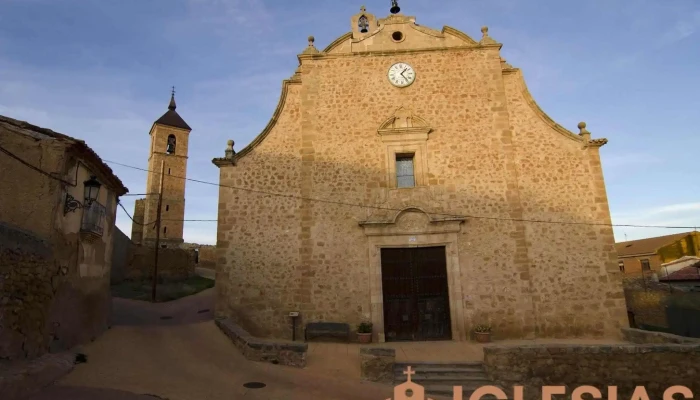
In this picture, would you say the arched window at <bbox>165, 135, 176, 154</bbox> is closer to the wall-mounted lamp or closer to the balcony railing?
the balcony railing

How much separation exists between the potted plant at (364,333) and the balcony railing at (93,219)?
23.4ft

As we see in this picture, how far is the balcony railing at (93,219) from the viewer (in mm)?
9070

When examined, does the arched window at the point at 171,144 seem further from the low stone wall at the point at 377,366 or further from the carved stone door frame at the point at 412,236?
the low stone wall at the point at 377,366

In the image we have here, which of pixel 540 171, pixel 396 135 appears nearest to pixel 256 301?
pixel 396 135

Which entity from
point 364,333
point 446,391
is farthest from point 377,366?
point 364,333

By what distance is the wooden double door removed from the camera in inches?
451

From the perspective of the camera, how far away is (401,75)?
13.4 m

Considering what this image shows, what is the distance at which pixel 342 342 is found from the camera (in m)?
11.0

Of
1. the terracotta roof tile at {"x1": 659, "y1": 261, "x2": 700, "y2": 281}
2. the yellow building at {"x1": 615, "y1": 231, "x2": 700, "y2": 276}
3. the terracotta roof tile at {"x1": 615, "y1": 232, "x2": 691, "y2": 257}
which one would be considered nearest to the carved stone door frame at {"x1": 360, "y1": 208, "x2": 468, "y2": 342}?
the terracotta roof tile at {"x1": 659, "y1": 261, "x2": 700, "y2": 281}

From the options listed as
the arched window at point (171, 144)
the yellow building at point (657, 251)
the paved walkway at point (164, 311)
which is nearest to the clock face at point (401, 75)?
the paved walkway at point (164, 311)

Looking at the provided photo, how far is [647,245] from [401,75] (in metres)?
36.0

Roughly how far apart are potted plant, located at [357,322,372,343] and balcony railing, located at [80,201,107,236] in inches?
281

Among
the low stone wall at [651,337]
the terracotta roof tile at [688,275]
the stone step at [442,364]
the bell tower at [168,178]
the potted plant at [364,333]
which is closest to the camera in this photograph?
the stone step at [442,364]

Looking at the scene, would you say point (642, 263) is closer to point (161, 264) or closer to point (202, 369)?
point (161, 264)
